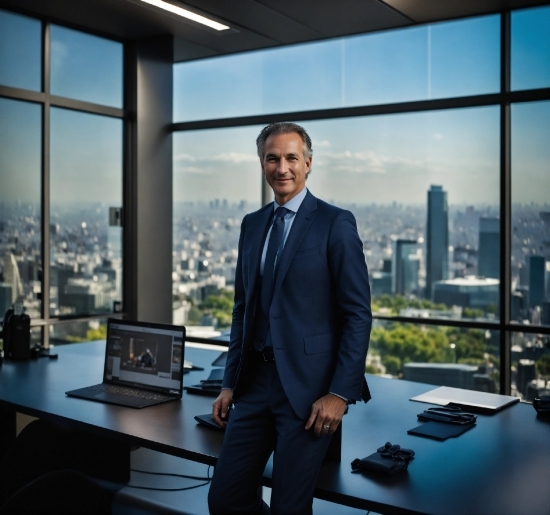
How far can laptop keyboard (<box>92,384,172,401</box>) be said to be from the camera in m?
2.98

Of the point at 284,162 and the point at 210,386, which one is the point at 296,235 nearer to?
the point at 284,162

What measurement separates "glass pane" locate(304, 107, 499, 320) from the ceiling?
0.68 metres

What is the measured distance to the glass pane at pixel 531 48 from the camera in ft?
15.5

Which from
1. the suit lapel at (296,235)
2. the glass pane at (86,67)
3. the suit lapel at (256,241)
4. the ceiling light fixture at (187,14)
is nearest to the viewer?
the suit lapel at (296,235)

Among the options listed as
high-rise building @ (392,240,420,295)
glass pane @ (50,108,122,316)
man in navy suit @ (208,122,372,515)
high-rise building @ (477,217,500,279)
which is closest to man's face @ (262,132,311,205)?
man in navy suit @ (208,122,372,515)

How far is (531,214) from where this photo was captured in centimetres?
482

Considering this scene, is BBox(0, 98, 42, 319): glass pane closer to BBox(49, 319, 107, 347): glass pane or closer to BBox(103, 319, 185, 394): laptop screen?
BBox(49, 319, 107, 347): glass pane

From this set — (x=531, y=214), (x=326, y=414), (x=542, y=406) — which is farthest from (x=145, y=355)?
(x=531, y=214)

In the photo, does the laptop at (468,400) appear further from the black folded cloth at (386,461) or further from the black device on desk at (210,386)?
the black device on desk at (210,386)

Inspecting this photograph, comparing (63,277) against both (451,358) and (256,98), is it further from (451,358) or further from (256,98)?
(451,358)

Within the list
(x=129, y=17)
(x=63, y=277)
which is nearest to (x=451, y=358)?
(x=63, y=277)

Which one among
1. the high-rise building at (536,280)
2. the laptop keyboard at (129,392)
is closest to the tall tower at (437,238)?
the high-rise building at (536,280)

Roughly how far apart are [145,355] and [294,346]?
3.97ft

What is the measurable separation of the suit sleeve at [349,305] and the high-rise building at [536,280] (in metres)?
3.02
